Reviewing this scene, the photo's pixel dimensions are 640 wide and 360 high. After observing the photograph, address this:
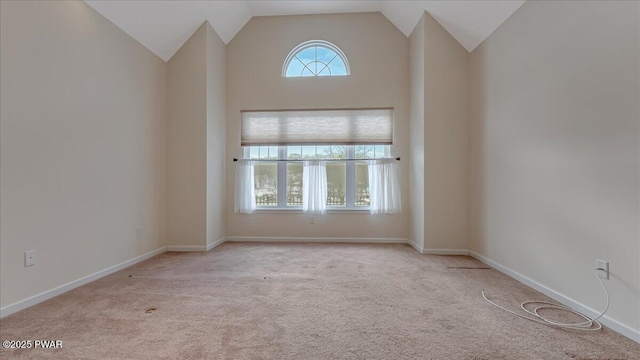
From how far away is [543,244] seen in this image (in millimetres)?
2332

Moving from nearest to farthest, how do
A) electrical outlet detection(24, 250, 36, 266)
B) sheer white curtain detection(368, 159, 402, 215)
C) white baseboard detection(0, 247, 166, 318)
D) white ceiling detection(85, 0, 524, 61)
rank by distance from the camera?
white baseboard detection(0, 247, 166, 318)
electrical outlet detection(24, 250, 36, 266)
white ceiling detection(85, 0, 524, 61)
sheer white curtain detection(368, 159, 402, 215)

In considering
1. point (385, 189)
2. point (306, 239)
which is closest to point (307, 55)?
point (385, 189)

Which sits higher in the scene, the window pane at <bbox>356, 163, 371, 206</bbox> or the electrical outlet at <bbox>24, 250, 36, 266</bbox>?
the window pane at <bbox>356, 163, 371, 206</bbox>

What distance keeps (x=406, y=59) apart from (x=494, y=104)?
1719 millimetres

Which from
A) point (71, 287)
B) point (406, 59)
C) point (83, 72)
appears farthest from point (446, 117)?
point (71, 287)

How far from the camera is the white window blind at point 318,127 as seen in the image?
14.1 feet

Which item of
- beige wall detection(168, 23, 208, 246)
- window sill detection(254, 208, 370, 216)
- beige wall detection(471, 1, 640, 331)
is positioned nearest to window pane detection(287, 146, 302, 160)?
window sill detection(254, 208, 370, 216)

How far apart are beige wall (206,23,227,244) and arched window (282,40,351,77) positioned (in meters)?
1.02

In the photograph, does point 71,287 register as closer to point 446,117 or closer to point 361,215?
point 361,215

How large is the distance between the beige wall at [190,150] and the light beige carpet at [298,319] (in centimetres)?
86

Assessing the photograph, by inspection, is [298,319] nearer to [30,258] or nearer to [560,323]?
[560,323]

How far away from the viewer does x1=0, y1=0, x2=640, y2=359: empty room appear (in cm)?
171

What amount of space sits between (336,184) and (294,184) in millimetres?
705

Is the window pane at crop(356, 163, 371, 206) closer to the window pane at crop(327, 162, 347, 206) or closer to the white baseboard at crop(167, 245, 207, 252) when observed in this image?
the window pane at crop(327, 162, 347, 206)
